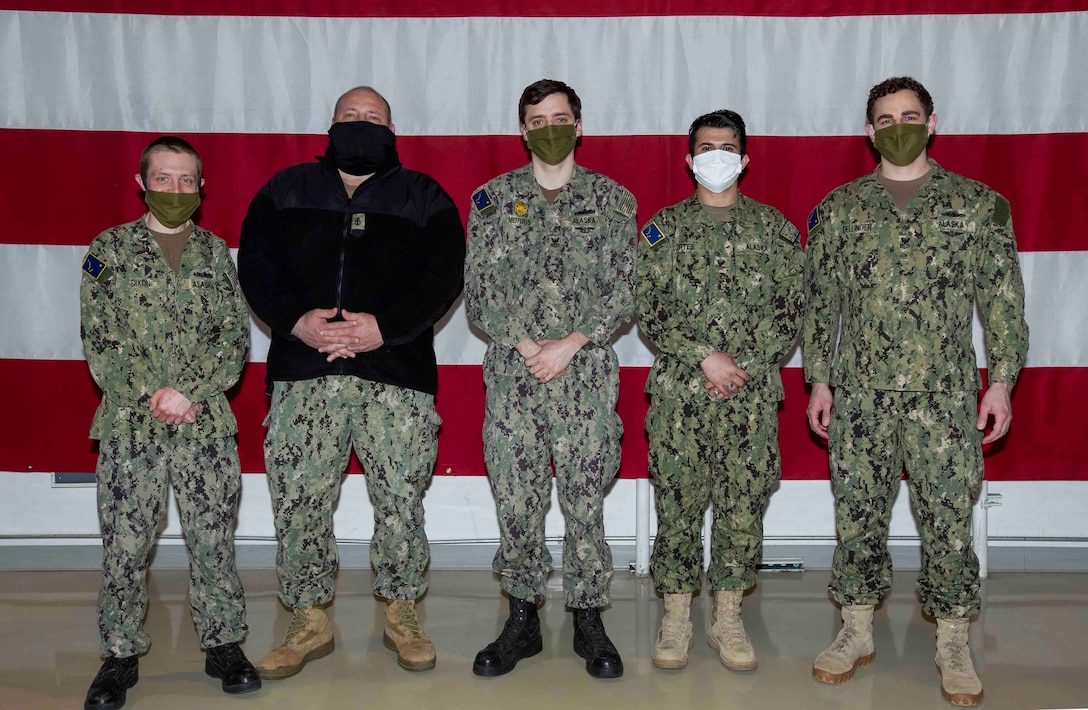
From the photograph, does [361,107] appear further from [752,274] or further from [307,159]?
[752,274]

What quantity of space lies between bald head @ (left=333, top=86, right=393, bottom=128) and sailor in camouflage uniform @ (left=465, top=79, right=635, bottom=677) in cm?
38

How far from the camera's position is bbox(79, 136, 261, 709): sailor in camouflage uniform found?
8.68ft

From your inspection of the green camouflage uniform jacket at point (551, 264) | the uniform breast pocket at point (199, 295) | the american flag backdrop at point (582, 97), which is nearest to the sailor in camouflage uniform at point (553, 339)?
the green camouflage uniform jacket at point (551, 264)

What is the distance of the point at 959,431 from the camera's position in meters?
2.69

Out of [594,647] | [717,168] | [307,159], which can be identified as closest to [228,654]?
[594,647]

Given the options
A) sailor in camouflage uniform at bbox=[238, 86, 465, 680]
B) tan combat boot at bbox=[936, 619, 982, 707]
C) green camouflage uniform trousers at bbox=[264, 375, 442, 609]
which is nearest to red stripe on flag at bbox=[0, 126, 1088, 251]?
sailor in camouflage uniform at bbox=[238, 86, 465, 680]

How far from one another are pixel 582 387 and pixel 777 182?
1371mm

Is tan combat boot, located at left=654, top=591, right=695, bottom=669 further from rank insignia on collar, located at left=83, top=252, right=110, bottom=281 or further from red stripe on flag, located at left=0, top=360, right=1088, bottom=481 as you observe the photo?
rank insignia on collar, located at left=83, top=252, right=110, bottom=281

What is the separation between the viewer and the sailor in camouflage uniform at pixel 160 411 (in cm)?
264

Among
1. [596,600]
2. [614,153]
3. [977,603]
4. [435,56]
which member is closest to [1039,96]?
[614,153]

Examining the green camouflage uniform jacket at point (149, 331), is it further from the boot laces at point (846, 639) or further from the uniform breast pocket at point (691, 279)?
the boot laces at point (846, 639)

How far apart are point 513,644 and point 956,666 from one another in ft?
4.25

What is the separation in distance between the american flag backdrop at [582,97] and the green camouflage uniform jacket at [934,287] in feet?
3.02

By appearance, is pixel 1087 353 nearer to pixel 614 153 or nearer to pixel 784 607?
pixel 784 607
